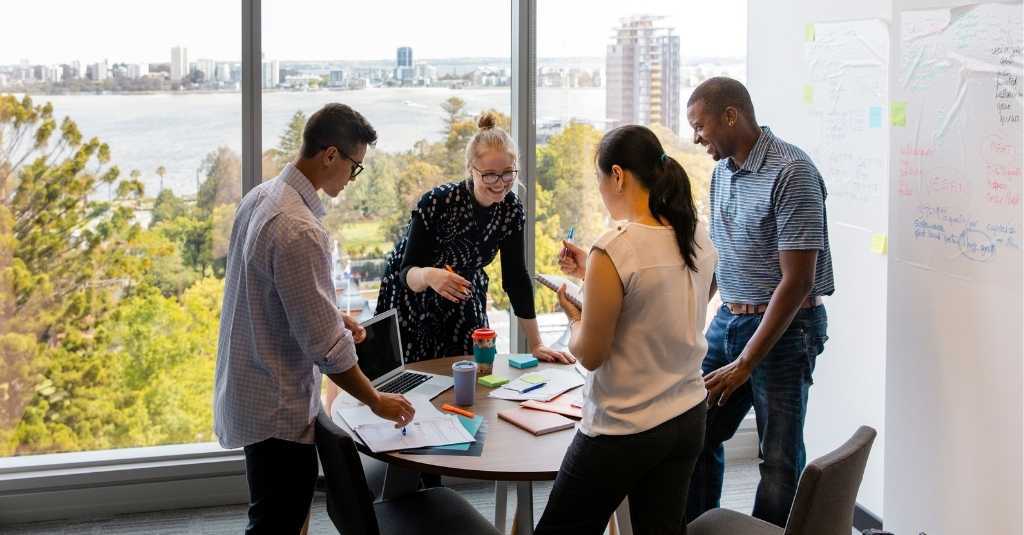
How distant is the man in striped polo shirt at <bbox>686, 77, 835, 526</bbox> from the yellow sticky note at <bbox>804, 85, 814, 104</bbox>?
104cm

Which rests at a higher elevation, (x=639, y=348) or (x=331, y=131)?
(x=331, y=131)

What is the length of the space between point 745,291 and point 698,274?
0.89 metres

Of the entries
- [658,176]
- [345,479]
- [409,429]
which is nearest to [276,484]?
[345,479]

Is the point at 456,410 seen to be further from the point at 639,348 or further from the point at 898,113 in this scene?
the point at 898,113

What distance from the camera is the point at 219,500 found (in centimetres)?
394

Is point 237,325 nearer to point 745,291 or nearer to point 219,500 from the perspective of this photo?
point 745,291

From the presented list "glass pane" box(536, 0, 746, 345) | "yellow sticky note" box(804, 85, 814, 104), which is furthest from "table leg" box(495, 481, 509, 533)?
"yellow sticky note" box(804, 85, 814, 104)

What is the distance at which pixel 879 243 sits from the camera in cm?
354

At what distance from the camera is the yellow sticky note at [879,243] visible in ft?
11.5

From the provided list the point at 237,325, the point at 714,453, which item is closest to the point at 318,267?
the point at 237,325

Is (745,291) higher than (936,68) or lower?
lower

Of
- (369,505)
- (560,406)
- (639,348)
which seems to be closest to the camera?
(639,348)

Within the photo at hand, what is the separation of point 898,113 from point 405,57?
1.88 m

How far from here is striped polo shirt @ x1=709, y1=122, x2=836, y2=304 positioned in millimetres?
2797
